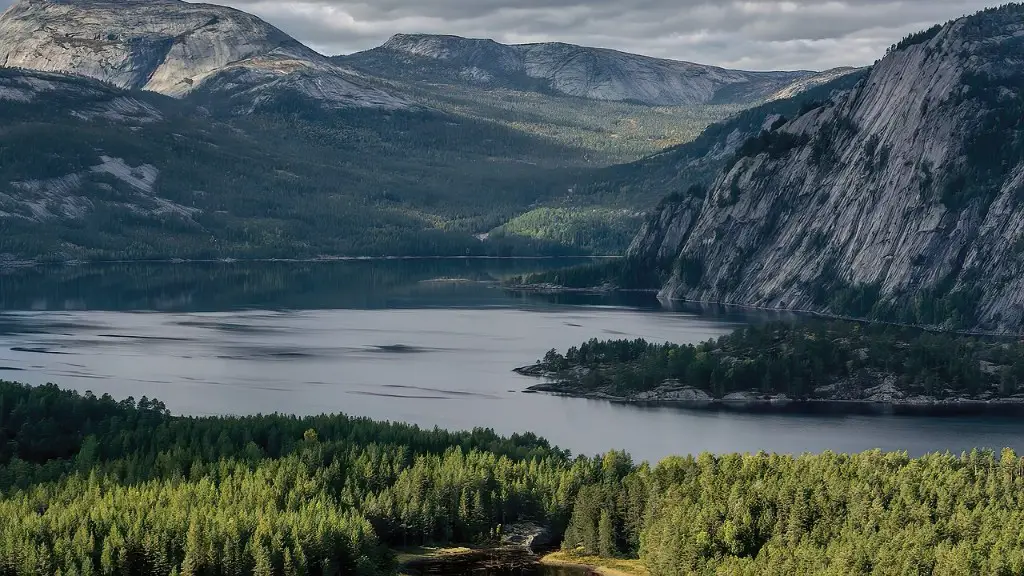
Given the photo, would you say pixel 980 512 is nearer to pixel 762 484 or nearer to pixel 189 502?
pixel 762 484

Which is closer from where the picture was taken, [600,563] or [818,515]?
[818,515]

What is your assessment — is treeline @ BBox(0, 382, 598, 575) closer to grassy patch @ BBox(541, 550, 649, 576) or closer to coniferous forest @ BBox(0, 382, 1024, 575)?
coniferous forest @ BBox(0, 382, 1024, 575)

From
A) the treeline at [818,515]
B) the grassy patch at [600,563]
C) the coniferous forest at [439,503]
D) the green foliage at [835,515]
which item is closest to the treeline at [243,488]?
the coniferous forest at [439,503]

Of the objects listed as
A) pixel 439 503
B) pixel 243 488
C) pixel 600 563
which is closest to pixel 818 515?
pixel 600 563

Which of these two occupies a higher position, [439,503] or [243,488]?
[243,488]

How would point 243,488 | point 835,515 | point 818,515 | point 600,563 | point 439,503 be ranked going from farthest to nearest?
point 439,503
point 243,488
point 600,563
point 818,515
point 835,515

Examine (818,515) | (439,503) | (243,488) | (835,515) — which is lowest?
(439,503)

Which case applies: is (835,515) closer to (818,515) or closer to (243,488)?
(818,515)

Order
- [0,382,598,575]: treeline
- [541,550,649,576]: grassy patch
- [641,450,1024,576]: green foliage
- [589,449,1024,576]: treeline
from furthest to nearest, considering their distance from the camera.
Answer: [541,550,649,576]: grassy patch, [0,382,598,575]: treeline, [589,449,1024,576]: treeline, [641,450,1024,576]: green foliage

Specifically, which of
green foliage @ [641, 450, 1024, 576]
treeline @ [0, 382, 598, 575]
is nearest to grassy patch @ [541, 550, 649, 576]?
green foliage @ [641, 450, 1024, 576]

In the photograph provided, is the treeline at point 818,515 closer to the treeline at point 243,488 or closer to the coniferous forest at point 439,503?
the coniferous forest at point 439,503
